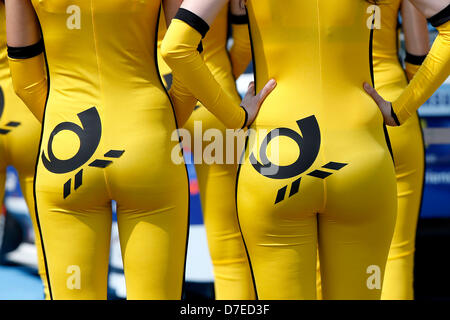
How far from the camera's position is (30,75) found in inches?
91.7

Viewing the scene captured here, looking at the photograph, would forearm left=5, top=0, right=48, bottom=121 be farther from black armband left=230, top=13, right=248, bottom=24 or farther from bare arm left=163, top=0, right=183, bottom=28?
black armband left=230, top=13, right=248, bottom=24

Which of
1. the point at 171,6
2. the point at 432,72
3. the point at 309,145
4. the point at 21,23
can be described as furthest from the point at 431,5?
the point at 21,23

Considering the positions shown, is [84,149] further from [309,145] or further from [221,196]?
[221,196]

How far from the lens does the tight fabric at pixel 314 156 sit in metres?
2.05

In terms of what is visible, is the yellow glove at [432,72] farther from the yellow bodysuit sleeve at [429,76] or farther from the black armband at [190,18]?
the black armband at [190,18]

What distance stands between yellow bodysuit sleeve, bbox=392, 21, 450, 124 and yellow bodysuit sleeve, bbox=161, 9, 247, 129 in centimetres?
53

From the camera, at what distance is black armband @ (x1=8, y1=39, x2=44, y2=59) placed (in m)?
2.27

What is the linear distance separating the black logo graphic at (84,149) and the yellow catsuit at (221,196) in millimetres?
950

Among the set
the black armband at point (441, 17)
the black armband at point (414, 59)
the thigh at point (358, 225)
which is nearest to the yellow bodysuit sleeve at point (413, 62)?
the black armband at point (414, 59)

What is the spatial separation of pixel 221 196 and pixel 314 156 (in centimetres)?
116

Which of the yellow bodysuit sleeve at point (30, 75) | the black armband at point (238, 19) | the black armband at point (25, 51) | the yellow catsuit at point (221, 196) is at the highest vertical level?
the black armband at point (238, 19)

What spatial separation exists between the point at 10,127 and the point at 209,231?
3.35ft

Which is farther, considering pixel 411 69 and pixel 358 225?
pixel 411 69
